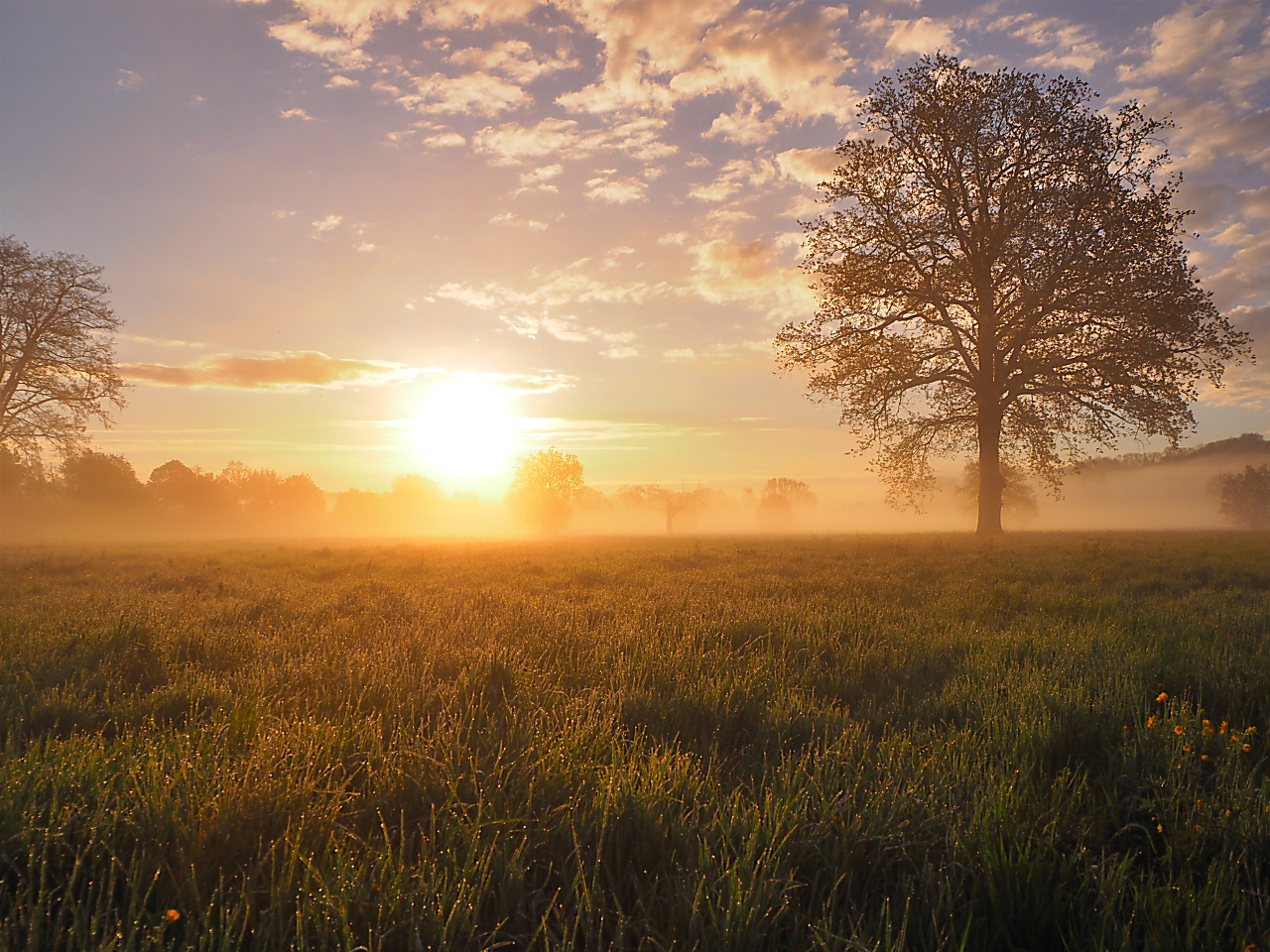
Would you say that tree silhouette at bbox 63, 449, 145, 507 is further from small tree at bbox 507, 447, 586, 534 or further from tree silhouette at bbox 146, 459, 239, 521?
small tree at bbox 507, 447, 586, 534

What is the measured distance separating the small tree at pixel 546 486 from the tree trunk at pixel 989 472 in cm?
5760

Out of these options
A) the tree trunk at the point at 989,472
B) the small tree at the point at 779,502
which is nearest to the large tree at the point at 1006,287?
the tree trunk at the point at 989,472

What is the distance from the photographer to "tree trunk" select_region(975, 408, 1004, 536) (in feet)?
63.9

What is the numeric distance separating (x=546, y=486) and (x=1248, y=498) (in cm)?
8871

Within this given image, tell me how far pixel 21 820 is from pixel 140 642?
365 cm

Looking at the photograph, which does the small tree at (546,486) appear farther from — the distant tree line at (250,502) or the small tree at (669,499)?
the small tree at (669,499)

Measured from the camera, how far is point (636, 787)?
2.40 m

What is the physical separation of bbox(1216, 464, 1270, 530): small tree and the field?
322 feet

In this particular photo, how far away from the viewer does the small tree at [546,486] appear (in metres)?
74.9

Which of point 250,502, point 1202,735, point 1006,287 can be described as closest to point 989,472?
point 1006,287

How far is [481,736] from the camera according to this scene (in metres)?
2.91

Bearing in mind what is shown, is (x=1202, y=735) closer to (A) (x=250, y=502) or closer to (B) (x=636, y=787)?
(B) (x=636, y=787)

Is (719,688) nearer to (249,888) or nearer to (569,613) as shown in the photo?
(249,888)

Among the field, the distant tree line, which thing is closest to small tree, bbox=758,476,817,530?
the distant tree line
